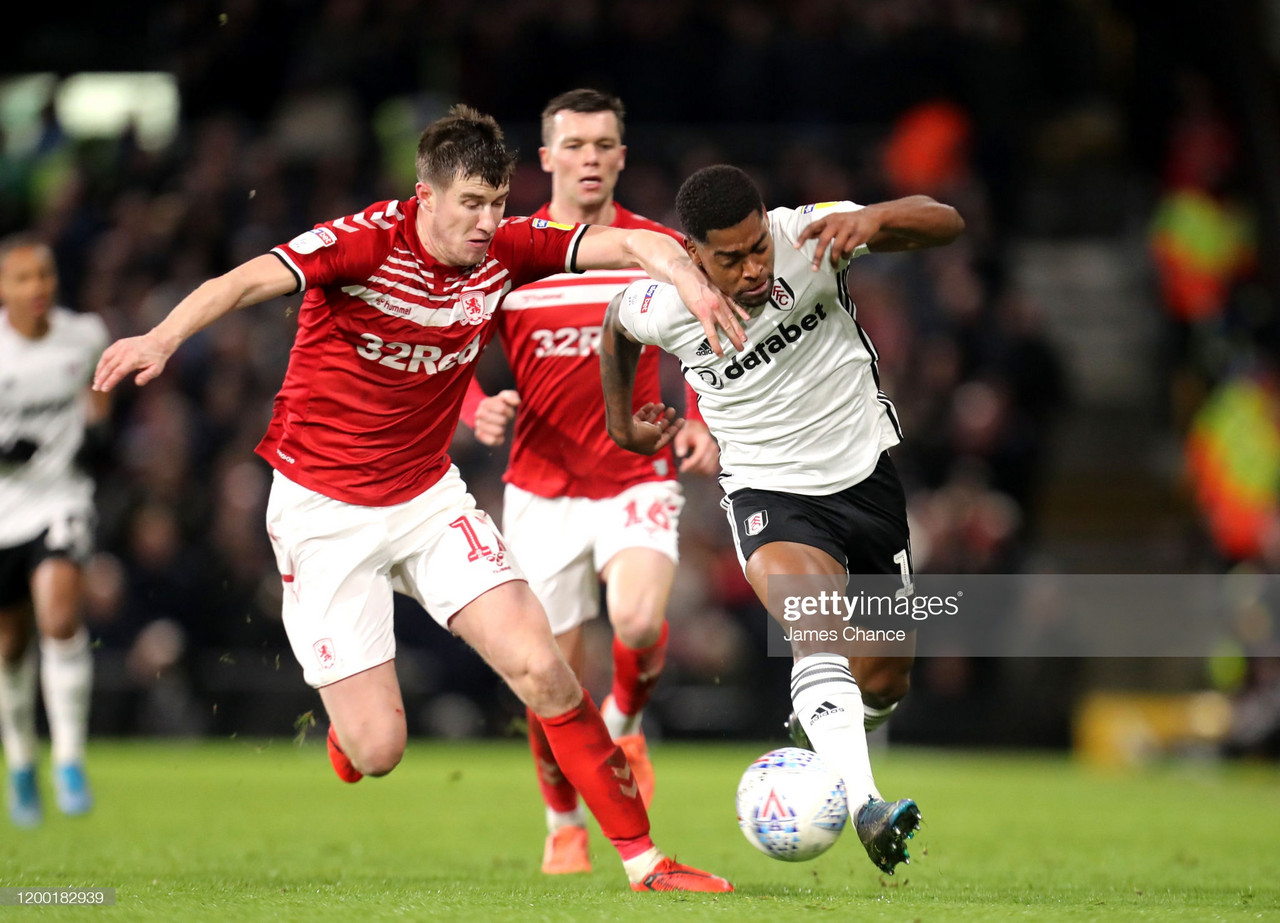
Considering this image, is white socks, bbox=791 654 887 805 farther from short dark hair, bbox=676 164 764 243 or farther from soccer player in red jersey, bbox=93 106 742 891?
short dark hair, bbox=676 164 764 243

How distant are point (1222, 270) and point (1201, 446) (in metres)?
2.03

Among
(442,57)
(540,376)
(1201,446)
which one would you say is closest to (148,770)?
(540,376)

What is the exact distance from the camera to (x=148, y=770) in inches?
452

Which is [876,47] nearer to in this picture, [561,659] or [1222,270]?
[1222,270]

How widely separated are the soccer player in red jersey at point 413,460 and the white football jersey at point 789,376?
0.34 m

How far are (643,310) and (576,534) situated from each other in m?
1.64

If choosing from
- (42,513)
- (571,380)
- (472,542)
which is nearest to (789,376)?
(472,542)

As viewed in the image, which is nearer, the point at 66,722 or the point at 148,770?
the point at 66,722

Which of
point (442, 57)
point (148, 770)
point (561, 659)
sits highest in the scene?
point (442, 57)

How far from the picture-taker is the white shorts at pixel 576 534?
7.00 m

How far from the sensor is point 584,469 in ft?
23.3

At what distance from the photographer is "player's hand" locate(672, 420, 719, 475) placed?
660 centimetres

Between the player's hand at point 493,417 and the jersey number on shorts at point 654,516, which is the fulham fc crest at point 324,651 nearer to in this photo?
the player's hand at point 493,417

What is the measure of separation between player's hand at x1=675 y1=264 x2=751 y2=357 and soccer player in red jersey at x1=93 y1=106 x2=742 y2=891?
0.18 m
